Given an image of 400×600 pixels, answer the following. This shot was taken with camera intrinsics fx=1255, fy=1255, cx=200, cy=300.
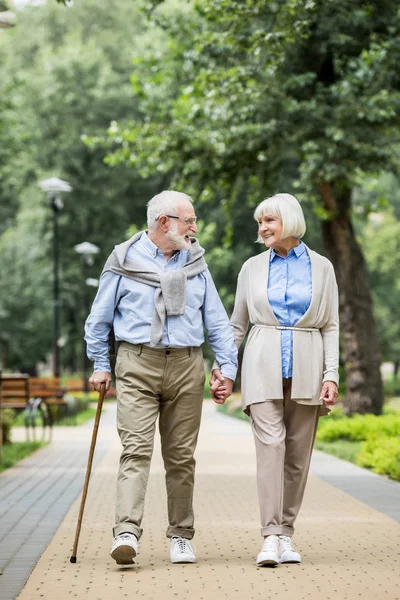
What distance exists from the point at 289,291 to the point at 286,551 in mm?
1361

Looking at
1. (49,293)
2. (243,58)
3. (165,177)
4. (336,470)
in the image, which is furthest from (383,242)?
(336,470)

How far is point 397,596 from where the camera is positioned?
5.50m

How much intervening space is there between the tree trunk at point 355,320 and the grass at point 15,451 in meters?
5.14

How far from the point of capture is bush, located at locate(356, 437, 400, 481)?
467 inches

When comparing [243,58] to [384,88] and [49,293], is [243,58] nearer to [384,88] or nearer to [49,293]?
[384,88]

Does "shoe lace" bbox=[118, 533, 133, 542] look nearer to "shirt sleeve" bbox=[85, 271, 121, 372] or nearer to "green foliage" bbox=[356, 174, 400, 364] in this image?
"shirt sleeve" bbox=[85, 271, 121, 372]

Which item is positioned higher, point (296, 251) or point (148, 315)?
point (296, 251)

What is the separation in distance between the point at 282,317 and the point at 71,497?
4.26 metres

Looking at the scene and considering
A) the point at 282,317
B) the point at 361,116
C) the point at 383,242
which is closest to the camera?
the point at 282,317

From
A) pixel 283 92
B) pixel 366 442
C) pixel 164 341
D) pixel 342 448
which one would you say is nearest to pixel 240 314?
pixel 164 341

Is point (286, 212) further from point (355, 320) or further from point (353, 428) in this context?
point (355, 320)

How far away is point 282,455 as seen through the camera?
6.56 m

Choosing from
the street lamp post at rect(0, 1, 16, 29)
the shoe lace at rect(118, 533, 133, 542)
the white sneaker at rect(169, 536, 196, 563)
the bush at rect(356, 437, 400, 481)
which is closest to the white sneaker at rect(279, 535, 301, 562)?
the white sneaker at rect(169, 536, 196, 563)

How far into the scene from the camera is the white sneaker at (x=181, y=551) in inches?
255
